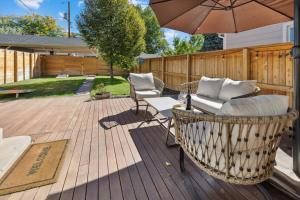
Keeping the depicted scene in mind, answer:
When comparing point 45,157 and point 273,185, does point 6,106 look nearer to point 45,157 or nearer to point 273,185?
point 45,157

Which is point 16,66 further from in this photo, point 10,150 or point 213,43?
point 213,43

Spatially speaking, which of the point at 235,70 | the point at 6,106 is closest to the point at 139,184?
the point at 235,70

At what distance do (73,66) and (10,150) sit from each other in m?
17.6

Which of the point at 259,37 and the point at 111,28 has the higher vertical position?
the point at 111,28

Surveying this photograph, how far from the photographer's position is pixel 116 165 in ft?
8.72

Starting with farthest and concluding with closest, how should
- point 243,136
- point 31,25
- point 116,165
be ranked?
1. point 31,25
2. point 116,165
3. point 243,136

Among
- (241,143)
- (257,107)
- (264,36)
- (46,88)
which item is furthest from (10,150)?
(264,36)

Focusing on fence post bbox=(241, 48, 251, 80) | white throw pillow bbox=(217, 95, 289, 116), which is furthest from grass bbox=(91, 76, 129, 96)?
white throw pillow bbox=(217, 95, 289, 116)

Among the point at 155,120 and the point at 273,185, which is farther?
the point at 155,120

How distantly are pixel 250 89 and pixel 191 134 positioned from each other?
2.14 meters

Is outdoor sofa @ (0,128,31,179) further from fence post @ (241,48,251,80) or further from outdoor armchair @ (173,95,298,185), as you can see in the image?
fence post @ (241,48,251,80)

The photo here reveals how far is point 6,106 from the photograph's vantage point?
6305mm

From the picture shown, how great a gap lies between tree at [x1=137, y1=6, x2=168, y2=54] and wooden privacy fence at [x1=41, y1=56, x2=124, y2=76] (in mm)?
9281

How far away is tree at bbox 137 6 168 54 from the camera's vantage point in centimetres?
2704
